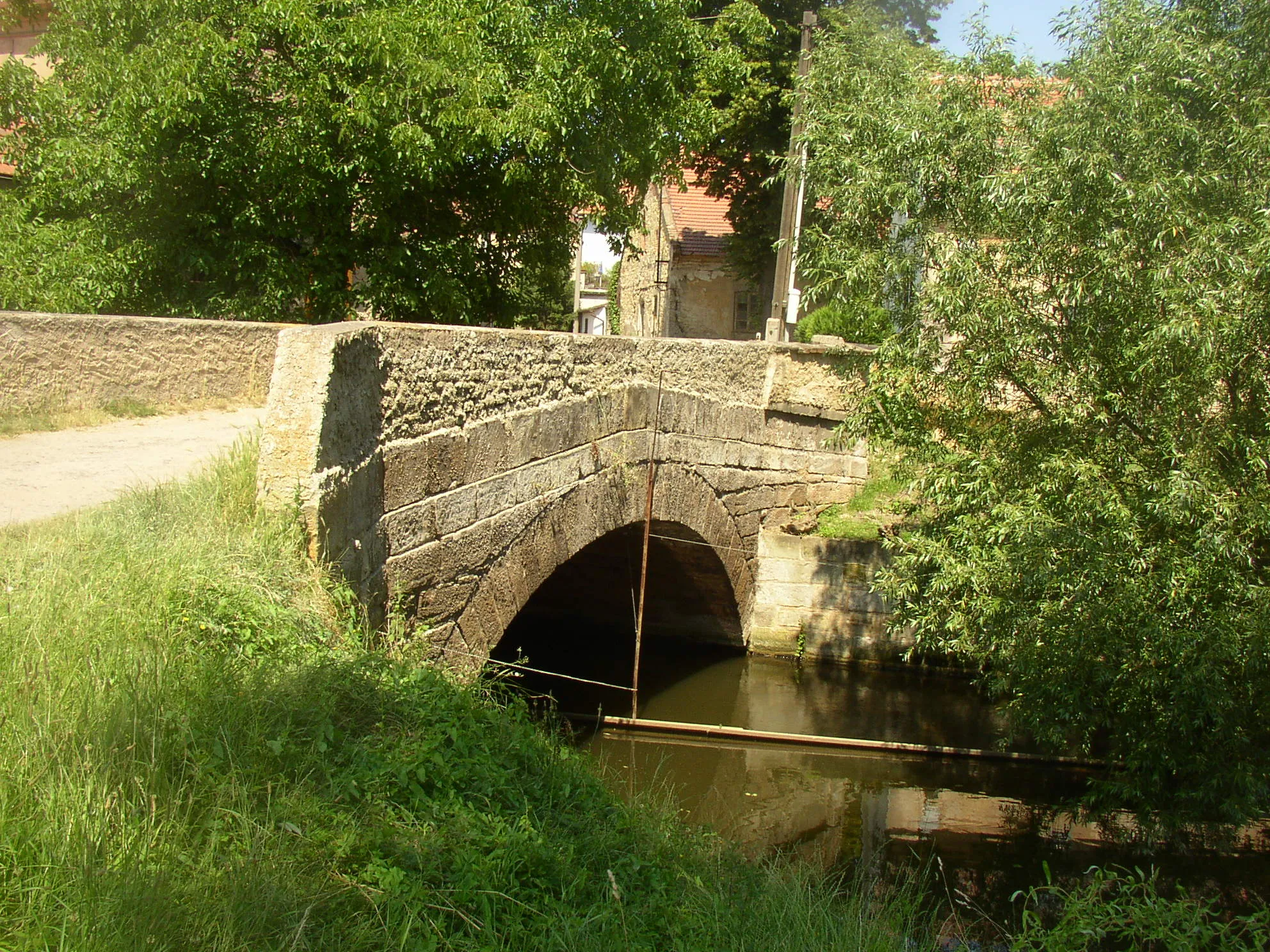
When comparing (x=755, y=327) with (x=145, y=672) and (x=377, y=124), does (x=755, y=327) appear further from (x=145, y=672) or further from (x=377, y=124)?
(x=145, y=672)

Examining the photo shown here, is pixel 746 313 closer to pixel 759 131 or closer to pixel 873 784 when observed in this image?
pixel 759 131

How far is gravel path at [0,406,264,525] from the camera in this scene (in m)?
4.71

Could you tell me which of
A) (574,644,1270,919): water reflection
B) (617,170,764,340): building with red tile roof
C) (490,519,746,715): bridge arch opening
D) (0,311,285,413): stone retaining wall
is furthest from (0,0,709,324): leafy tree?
(617,170,764,340): building with red tile roof

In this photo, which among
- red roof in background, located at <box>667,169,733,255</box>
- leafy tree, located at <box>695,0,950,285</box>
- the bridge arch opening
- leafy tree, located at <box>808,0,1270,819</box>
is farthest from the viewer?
red roof in background, located at <box>667,169,733,255</box>

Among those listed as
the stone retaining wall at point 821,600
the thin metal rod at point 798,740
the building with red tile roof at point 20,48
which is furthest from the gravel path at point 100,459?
the stone retaining wall at point 821,600

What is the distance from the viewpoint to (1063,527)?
6906mm

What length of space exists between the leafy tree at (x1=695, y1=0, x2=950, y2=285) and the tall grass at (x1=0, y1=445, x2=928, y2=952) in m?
14.3

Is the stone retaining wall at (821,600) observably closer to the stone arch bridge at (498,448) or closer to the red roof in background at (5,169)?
the stone arch bridge at (498,448)

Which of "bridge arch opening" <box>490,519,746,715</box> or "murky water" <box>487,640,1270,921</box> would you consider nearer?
"murky water" <box>487,640,1270,921</box>

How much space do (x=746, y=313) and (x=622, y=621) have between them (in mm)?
14779

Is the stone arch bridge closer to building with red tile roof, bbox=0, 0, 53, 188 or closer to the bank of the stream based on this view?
the bank of the stream

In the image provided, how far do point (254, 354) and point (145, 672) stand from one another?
5.15 meters

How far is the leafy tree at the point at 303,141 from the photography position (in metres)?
9.20

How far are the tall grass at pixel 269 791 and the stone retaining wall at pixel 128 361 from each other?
268 cm
